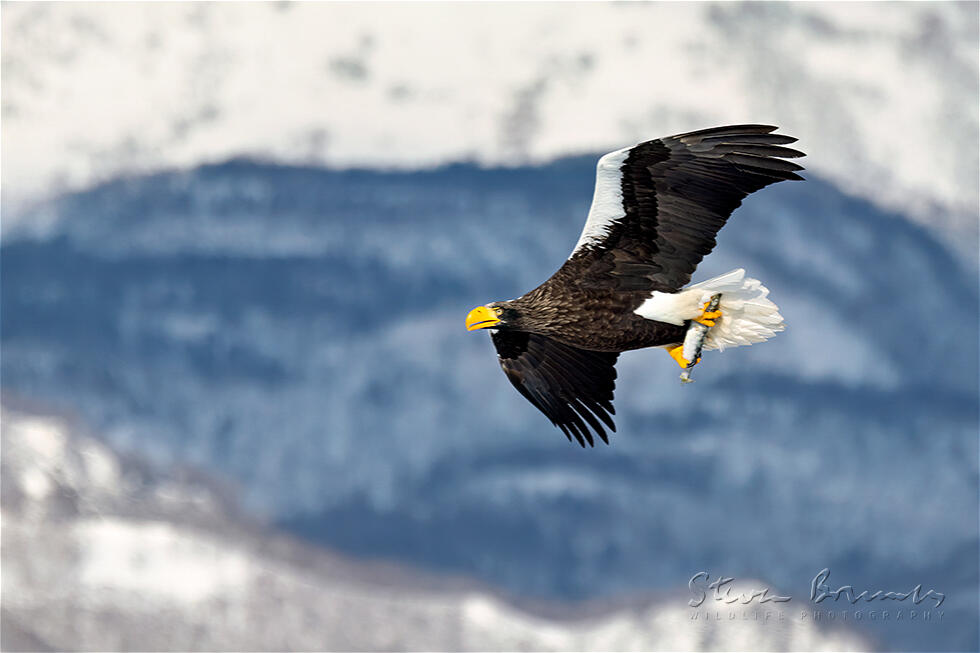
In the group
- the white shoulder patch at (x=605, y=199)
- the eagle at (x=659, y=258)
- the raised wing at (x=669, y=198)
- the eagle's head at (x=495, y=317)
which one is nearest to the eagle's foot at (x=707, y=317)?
the eagle at (x=659, y=258)

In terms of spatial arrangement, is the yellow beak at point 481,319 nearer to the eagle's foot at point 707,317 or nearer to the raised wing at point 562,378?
the raised wing at point 562,378

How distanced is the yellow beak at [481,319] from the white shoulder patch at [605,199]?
1399 millimetres

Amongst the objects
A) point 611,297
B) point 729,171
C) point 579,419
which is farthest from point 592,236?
point 579,419

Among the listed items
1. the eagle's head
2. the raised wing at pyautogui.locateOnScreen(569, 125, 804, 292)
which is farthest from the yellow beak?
the raised wing at pyautogui.locateOnScreen(569, 125, 804, 292)

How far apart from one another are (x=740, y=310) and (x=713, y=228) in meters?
1.14

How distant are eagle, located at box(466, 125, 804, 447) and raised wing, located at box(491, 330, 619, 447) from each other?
1513 millimetres

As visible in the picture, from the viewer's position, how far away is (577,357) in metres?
19.1

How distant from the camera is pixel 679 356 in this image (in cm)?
1734

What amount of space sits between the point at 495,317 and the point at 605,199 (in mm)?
2137

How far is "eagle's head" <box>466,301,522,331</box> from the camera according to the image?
17.2 metres

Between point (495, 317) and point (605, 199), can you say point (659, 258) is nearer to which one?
point (605, 199)

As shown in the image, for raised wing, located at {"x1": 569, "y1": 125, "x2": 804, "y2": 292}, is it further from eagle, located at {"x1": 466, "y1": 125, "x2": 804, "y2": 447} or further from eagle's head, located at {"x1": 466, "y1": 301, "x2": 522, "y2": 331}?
eagle's head, located at {"x1": 466, "y1": 301, "x2": 522, "y2": 331}

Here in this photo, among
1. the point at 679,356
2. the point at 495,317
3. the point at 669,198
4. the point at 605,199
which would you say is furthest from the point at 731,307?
the point at 495,317

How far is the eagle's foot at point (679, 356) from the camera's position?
17.2 metres
